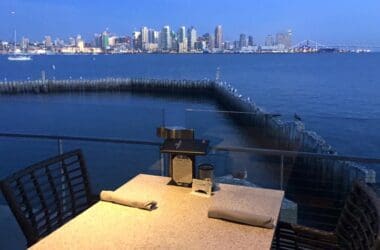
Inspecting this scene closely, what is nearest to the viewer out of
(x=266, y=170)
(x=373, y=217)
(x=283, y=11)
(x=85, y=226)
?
(x=373, y=217)

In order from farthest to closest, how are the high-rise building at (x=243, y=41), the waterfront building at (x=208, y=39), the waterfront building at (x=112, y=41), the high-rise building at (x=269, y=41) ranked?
the high-rise building at (x=243, y=41), the high-rise building at (x=269, y=41), the waterfront building at (x=112, y=41), the waterfront building at (x=208, y=39)

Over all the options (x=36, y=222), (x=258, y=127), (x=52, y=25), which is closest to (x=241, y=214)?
(x=36, y=222)

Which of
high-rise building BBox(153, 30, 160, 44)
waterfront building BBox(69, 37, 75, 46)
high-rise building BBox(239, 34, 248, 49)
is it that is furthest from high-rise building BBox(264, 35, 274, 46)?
waterfront building BBox(69, 37, 75, 46)

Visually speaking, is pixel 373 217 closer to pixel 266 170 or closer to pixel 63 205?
pixel 63 205

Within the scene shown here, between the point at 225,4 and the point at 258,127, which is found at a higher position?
the point at 225,4

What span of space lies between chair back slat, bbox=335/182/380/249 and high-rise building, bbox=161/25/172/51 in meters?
71.9

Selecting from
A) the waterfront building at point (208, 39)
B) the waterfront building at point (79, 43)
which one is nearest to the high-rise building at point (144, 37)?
the waterfront building at point (208, 39)

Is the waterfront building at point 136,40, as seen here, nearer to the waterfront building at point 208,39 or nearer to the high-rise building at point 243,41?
the waterfront building at point 208,39

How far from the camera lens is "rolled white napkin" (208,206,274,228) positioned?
159cm

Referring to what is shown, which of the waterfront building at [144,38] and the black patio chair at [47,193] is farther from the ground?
the waterfront building at [144,38]

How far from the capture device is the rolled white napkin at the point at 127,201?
1.78 meters

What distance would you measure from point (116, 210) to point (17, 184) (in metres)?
0.44

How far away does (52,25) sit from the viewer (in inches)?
2253

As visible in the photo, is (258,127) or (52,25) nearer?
(258,127)
